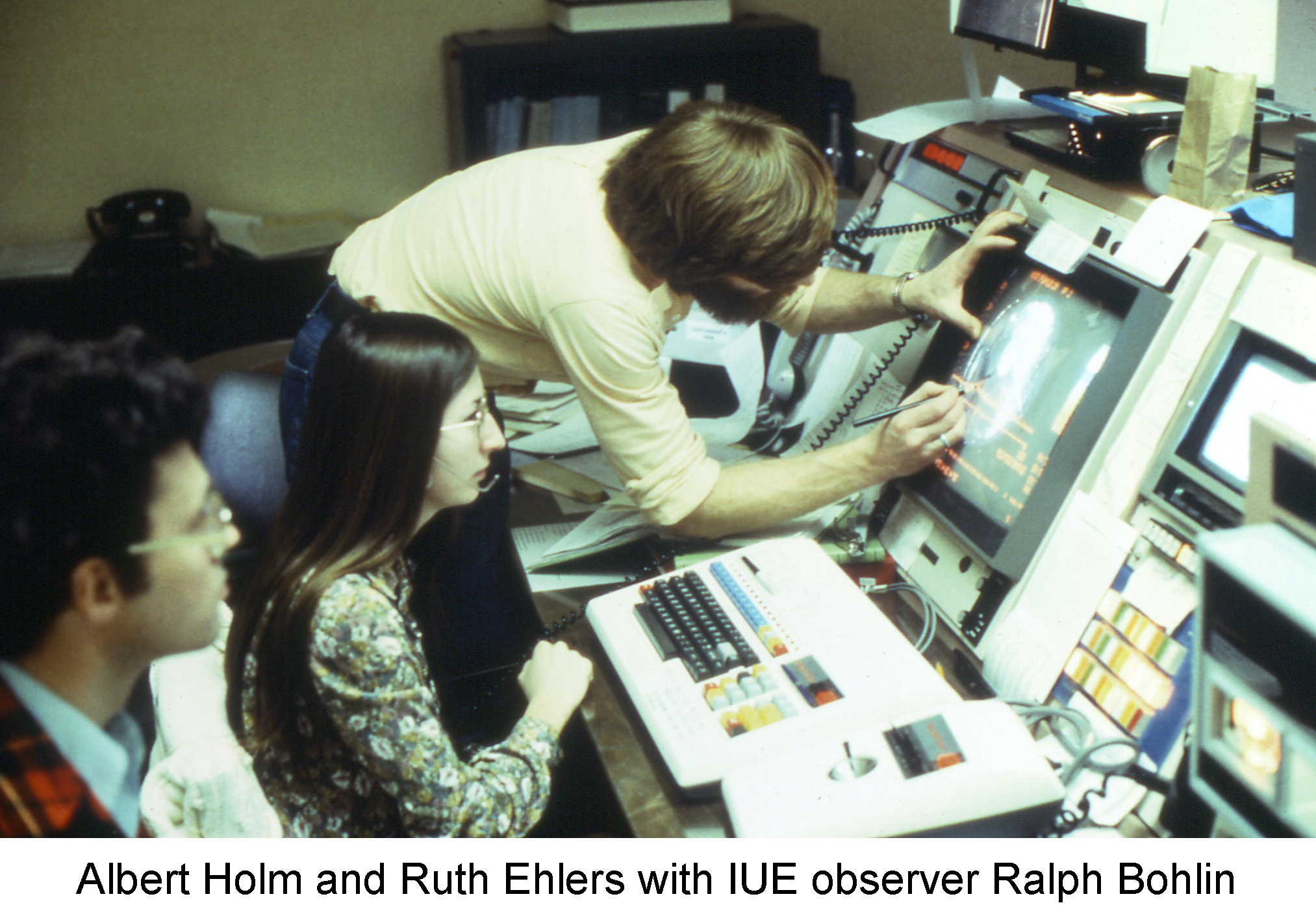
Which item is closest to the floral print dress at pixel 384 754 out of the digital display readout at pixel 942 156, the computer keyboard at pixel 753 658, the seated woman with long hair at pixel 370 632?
the seated woman with long hair at pixel 370 632

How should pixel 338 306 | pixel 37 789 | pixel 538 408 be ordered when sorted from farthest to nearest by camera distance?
1. pixel 538 408
2. pixel 338 306
3. pixel 37 789

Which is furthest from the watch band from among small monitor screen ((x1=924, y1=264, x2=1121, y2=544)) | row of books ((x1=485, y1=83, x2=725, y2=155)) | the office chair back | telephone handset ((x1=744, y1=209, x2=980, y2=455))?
row of books ((x1=485, y1=83, x2=725, y2=155))

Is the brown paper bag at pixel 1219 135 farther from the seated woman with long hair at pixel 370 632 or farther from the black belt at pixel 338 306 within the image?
the black belt at pixel 338 306

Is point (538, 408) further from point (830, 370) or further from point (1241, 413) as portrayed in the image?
point (1241, 413)

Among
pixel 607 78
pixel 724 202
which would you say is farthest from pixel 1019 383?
pixel 607 78

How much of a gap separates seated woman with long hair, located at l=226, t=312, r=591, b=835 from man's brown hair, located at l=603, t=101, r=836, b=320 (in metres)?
0.29

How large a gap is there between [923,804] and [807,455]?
55cm

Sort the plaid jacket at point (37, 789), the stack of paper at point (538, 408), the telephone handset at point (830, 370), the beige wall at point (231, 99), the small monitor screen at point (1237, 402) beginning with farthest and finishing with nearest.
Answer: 1. the beige wall at point (231, 99)
2. the stack of paper at point (538, 408)
3. the telephone handset at point (830, 370)
4. the small monitor screen at point (1237, 402)
5. the plaid jacket at point (37, 789)

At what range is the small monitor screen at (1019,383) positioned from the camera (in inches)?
45.6

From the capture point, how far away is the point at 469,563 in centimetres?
144

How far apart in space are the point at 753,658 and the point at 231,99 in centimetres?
220
